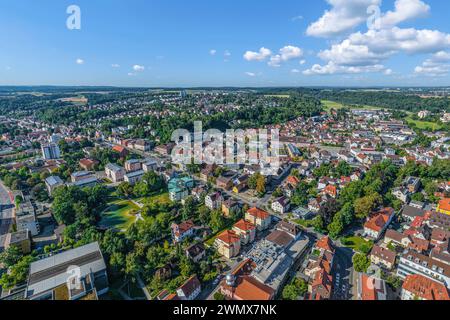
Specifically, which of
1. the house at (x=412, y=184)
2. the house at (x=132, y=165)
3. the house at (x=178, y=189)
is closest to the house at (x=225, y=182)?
the house at (x=178, y=189)

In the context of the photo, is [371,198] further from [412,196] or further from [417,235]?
[412,196]

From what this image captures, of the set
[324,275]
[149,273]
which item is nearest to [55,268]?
[149,273]

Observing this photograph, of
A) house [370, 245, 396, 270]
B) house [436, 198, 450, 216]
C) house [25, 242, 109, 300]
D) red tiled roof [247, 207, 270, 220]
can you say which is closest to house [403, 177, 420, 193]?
house [436, 198, 450, 216]

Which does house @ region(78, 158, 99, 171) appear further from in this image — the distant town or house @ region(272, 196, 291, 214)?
house @ region(272, 196, 291, 214)

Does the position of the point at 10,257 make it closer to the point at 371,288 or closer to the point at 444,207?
the point at 371,288

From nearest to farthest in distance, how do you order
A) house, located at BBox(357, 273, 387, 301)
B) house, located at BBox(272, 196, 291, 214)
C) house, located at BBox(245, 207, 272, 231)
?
1. house, located at BBox(357, 273, 387, 301)
2. house, located at BBox(245, 207, 272, 231)
3. house, located at BBox(272, 196, 291, 214)
